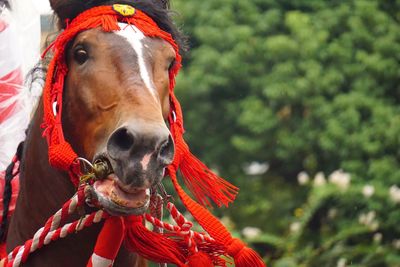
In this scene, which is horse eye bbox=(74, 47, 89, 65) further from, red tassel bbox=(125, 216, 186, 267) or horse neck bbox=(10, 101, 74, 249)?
red tassel bbox=(125, 216, 186, 267)

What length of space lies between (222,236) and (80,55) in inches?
33.1

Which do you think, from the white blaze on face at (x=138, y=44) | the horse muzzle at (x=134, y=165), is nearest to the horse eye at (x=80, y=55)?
the white blaze on face at (x=138, y=44)

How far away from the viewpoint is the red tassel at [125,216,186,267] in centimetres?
323

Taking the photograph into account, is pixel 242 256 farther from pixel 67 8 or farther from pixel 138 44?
pixel 67 8

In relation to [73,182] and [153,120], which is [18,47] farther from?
[153,120]

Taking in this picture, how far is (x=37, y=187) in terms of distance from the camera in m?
3.45

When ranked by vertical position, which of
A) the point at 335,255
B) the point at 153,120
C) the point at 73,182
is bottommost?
the point at 335,255

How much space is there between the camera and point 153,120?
2902mm

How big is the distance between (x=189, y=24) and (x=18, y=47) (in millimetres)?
12399

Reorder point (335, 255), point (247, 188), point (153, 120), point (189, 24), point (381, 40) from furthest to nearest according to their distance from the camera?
point (189, 24) < point (247, 188) < point (381, 40) < point (335, 255) < point (153, 120)

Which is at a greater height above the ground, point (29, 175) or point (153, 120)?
point (153, 120)

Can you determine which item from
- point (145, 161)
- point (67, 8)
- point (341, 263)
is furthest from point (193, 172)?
point (341, 263)

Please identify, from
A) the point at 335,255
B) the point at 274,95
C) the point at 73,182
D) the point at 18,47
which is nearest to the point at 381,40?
the point at 274,95

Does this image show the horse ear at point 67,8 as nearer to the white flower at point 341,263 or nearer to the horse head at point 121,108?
the horse head at point 121,108
